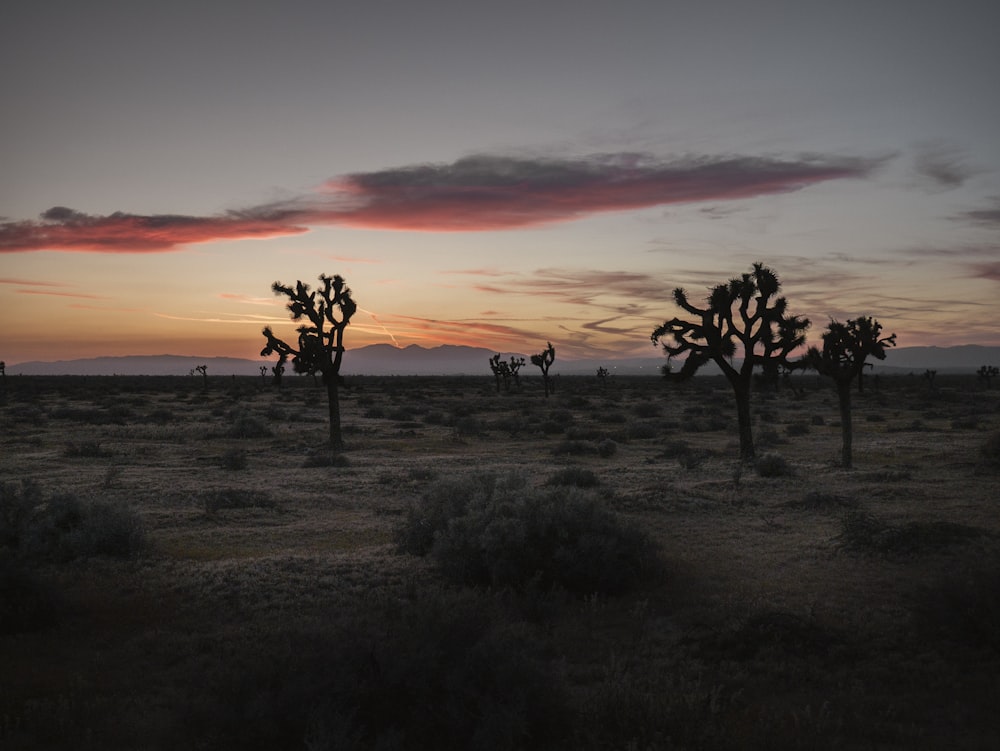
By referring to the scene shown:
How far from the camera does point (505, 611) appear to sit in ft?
26.0

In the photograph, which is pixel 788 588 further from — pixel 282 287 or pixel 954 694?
pixel 282 287

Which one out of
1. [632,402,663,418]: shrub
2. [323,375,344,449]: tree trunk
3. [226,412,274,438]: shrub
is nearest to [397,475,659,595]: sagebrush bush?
[323,375,344,449]: tree trunk

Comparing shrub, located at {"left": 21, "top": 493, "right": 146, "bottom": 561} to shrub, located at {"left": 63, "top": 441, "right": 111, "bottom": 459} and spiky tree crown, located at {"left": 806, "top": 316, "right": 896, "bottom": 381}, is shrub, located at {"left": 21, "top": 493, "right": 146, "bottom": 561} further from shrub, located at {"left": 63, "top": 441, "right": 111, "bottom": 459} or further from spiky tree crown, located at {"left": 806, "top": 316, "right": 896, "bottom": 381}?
spiky tree crown, located at {"left": 806, "top": 316, "right": 896, "bottom": 381}

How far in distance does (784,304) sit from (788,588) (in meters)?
14.9

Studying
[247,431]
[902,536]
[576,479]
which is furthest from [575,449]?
[247,431]

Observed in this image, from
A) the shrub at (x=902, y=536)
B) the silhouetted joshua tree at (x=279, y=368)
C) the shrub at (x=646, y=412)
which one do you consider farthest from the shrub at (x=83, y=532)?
the shrub at (x=646, y=412)

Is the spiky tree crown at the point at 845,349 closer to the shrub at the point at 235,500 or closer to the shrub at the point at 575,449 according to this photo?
the shrub at the point at 575,449

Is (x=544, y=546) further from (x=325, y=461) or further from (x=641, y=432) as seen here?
(x=641, y=432)

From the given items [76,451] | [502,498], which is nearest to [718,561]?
[502,498]

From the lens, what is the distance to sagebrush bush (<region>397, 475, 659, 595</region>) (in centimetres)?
897

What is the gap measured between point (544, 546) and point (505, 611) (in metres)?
1.52

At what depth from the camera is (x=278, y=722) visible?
192 inches

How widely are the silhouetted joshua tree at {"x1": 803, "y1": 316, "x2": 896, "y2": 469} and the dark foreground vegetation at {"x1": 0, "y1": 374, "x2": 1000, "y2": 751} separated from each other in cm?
228

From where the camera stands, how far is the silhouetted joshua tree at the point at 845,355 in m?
20.2
